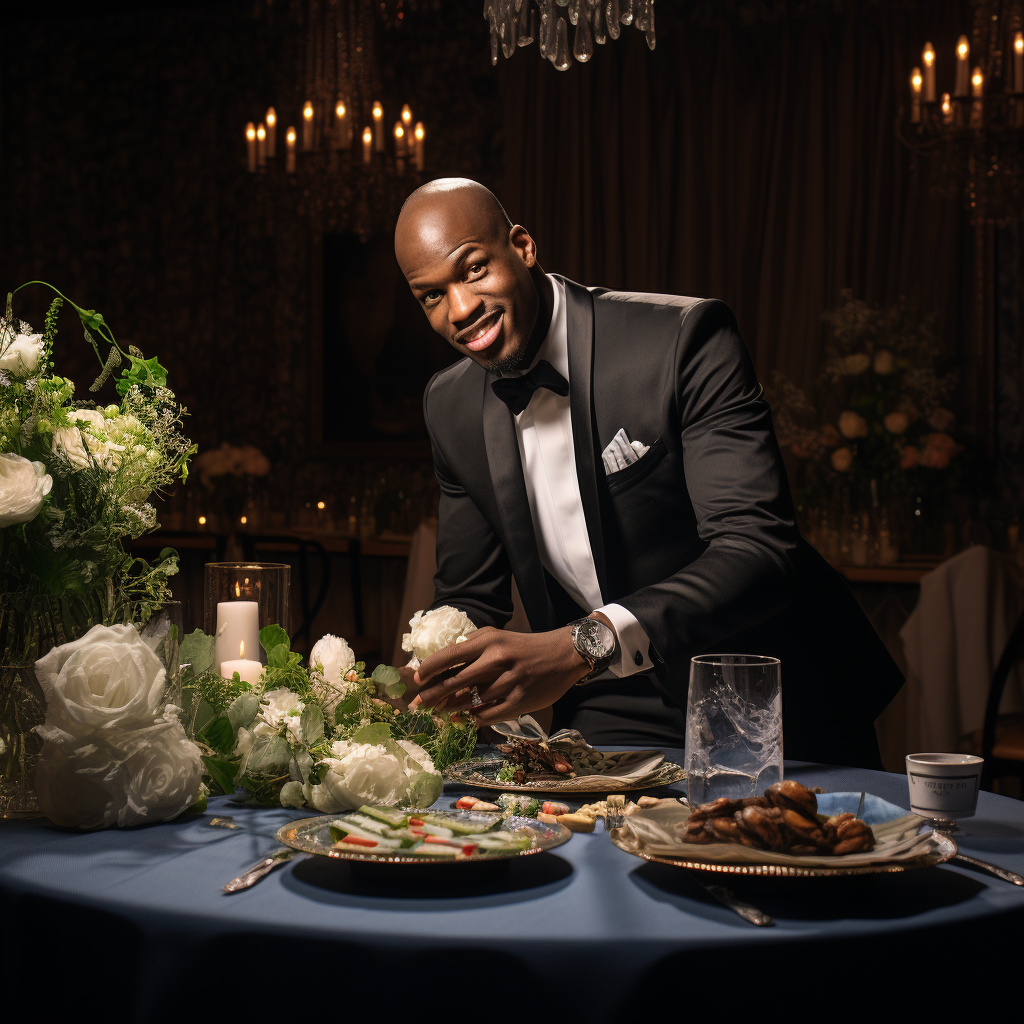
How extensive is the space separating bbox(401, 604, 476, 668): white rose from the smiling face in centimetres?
52

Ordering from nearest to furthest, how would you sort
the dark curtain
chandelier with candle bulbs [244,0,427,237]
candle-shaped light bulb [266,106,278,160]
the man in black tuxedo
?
the man in black tuxedo
chandelier with candle bulbs [244,0,427,237]
candle-shaped light bulb [266,106,278,160]
the dark curtain

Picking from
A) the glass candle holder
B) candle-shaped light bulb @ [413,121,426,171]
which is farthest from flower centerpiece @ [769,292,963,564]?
the glass candle holder

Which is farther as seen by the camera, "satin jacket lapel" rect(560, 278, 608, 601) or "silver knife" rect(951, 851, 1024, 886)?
"satin jacket lapel" rect(560, 278, 608, 601)

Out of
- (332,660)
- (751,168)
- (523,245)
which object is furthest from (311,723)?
(751,168)

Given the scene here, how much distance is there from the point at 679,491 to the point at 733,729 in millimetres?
788

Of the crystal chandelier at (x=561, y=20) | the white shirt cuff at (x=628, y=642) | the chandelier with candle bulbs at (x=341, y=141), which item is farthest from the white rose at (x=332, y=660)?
the chandelier with candle bulbs at (x=341, y=141)

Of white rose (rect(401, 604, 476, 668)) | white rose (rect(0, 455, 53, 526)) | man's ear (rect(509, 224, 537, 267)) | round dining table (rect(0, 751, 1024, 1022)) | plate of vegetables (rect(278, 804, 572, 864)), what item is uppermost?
man's ear (rect(509, 224, 537, 267))

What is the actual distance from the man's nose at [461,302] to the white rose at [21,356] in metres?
0.70

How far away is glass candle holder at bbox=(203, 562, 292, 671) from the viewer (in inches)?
62.8

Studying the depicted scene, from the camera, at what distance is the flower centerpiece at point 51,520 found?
1283 millimetres

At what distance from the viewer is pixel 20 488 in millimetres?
1231

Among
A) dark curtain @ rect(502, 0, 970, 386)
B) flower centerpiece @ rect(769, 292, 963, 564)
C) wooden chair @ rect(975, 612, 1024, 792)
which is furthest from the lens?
dark curtain @ rect(502, 0, 970, 386)

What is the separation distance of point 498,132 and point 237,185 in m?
1.92

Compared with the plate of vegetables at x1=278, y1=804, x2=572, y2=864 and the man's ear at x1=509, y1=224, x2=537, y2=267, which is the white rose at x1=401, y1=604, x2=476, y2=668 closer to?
the plate of vegetables at x1=278, y1=804, x2=572, y2=864
